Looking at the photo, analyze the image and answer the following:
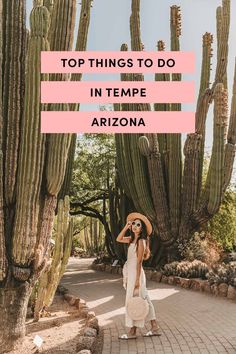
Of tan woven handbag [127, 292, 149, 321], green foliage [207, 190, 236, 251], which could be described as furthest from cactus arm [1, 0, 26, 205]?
green foliage [207, 190, 236, 251]

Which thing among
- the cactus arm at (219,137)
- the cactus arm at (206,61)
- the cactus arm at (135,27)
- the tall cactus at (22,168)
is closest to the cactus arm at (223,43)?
the cactus arm at (206,61)

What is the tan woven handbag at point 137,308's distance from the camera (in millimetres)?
5234

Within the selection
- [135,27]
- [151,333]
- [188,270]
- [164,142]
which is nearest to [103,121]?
[151,333]

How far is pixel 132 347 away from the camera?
504 centimetres

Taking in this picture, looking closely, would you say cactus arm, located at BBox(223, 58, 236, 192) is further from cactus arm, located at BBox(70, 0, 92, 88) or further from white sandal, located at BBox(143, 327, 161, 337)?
white sandal, located at BBox(143, 327, 161, 337)

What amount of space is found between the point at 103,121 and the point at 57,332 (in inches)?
135

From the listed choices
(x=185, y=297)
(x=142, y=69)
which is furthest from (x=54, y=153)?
(x=185, y=297)

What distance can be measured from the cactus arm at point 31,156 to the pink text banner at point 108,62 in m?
0.18

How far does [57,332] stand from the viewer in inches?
242

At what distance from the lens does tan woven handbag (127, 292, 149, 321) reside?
5.23m

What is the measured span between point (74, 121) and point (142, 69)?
2.00 meters

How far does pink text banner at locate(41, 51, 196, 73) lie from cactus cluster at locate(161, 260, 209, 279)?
16.2ft

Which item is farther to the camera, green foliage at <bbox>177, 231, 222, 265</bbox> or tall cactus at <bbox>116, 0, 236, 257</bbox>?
green foliage at <bbox>177, 231, 222, 265</bbox>

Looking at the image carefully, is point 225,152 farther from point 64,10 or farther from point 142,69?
point 64,10
